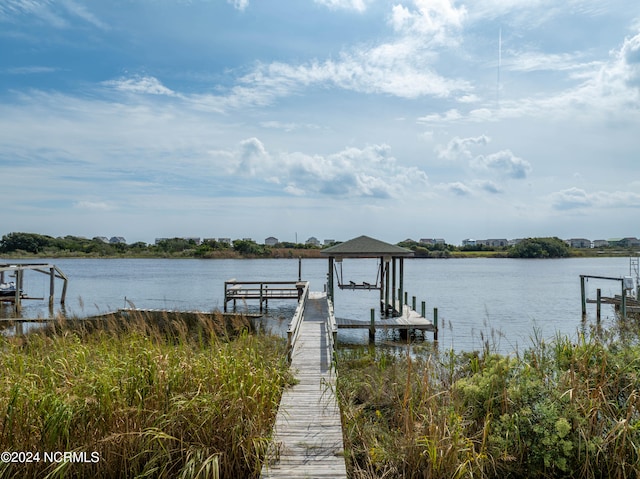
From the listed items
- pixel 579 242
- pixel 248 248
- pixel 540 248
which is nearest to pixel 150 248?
pixel 248 248

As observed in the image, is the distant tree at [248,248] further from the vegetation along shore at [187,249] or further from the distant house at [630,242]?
the distant house at [630,242]

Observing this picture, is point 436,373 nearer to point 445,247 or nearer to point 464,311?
point 464,311

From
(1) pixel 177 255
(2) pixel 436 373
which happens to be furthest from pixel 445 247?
(2) pixel 436 373

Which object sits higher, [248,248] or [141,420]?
[248,248]

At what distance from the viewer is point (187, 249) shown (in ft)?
319

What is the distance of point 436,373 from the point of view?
671 cm

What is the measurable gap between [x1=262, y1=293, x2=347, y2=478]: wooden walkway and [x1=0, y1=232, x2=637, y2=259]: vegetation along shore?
77035 millimetres

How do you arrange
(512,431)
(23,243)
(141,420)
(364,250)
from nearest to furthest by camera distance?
(141,420) < (512,431) < (364,250) < (23,243)

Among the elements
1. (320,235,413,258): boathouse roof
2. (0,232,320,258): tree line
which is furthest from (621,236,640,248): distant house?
(320,235,413,258): boathouse roof

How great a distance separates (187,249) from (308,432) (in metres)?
95.4

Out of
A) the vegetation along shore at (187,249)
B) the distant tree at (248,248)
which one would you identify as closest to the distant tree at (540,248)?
the vegetation along shore at (187,249)

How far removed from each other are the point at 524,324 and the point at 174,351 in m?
19.3

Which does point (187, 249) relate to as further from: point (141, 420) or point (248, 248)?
point (141, 420)

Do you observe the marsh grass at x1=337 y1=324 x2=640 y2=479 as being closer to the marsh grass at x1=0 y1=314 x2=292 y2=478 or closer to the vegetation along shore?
the marsh grass at x1=0 y1=314 x2=292 y2=478
